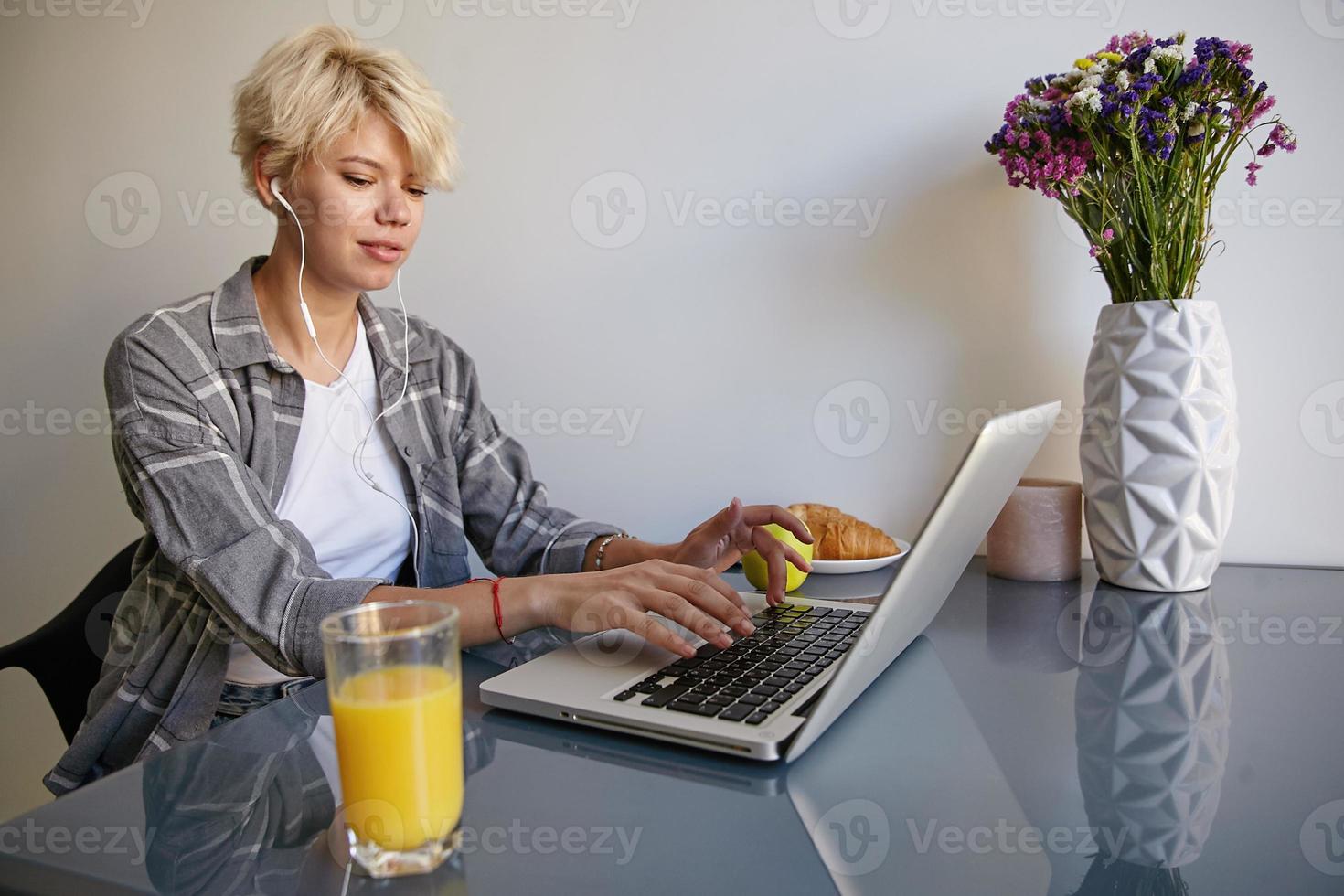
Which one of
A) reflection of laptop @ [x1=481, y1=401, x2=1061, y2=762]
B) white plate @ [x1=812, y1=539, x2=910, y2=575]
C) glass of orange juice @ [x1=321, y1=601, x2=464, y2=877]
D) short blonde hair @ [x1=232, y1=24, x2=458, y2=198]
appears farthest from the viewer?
white plate @ [x1=812, y1=539, x2=910, y2=575]

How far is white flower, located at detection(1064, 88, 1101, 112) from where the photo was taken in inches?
39.2

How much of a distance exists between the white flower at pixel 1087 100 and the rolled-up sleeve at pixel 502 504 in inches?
29.3

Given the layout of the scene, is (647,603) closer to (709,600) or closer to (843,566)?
(709,600)

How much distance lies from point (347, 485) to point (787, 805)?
2.64ft

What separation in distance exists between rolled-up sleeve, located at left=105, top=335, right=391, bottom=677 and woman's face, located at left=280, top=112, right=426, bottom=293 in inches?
9.4

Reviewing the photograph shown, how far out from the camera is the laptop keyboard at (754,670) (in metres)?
0.69

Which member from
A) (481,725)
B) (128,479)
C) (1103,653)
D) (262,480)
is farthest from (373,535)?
(1103,653)

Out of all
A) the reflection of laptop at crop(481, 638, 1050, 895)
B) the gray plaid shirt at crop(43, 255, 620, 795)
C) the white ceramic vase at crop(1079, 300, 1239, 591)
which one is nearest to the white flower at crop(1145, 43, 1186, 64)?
the white ceramic vase at crop(1079, 300, 1239, 591)

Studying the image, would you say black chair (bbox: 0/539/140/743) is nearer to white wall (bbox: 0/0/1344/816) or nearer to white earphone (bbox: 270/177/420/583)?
white earphone (bbox: 270/177/420/583)

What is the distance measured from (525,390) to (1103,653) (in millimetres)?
932

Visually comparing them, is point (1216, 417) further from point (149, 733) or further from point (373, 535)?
point (149, 733)

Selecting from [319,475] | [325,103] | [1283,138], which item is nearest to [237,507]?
[319,475]

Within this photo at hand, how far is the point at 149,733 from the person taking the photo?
104 centimetres

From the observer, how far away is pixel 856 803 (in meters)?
0.58
